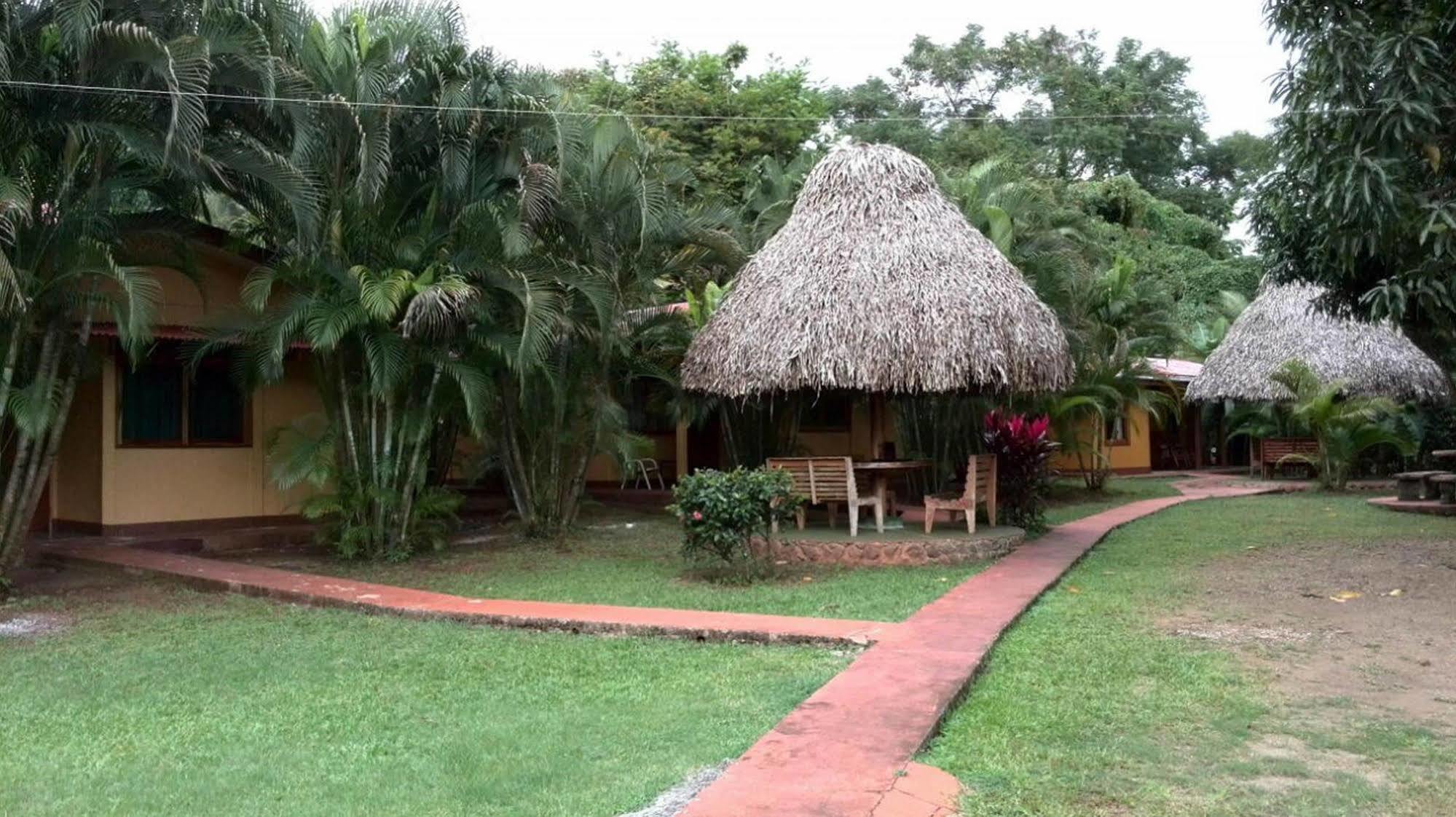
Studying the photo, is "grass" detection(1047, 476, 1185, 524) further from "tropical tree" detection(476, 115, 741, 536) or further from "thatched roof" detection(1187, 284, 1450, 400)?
"tropical tree" detection(476, 115, 741, 536)

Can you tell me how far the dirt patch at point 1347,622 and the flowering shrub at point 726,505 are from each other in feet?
10.6

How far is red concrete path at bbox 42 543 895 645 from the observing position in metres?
7.52

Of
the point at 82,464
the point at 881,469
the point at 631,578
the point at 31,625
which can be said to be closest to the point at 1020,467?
the point at 881,469

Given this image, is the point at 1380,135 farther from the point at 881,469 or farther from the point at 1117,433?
the point at 1117,433

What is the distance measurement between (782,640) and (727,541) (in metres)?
2.26

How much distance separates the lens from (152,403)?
12695 mm

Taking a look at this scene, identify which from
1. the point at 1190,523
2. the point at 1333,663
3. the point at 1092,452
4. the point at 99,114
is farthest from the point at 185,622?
the point at 1092,452

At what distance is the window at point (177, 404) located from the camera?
1249cm

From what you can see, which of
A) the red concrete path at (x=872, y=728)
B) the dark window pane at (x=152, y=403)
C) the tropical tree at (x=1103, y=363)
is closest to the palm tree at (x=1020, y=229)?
the tropical tree at (x=1103, y=363)

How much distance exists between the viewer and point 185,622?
8570mm

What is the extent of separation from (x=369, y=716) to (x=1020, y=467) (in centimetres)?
871

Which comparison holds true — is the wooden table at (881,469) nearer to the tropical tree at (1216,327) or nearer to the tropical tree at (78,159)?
the tropical tree at (78,159)

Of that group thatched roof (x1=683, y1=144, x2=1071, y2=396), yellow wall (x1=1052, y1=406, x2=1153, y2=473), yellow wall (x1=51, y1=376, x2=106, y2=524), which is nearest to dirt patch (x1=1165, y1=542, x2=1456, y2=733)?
thatched roof (x1=683, y1=144, x2=1071, y2=396)

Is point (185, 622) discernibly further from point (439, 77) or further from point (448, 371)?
point (439, 77)
